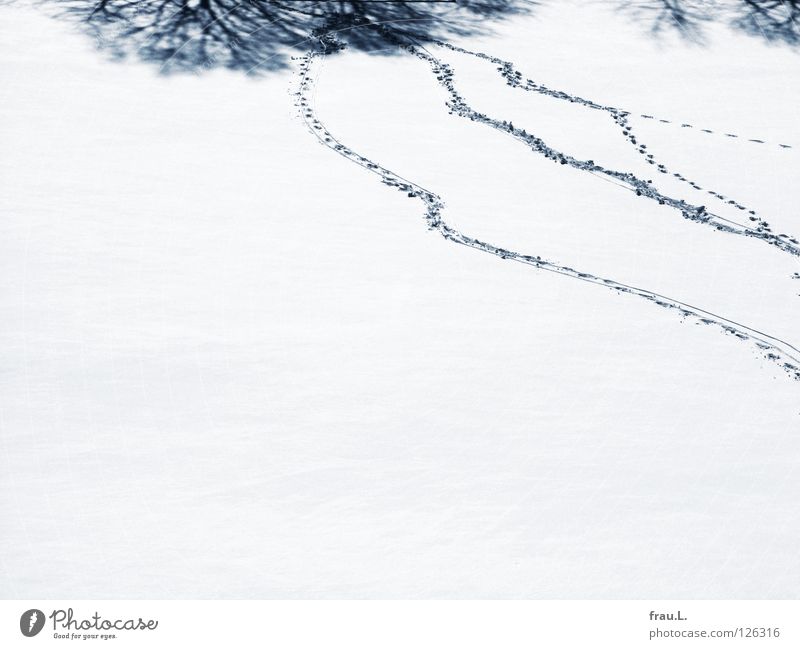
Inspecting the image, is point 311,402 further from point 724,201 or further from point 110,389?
point 724,201

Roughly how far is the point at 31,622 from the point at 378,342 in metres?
1.57

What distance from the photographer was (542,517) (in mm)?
3207

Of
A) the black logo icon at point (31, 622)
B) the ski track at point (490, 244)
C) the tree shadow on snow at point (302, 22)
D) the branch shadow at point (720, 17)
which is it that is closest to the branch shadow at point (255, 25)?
the tree shadow on snow at point (302, 22)

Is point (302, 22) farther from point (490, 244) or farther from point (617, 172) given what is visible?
point (490, 244)

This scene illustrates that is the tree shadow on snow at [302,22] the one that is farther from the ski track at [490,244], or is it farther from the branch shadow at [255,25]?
the ski track at [490,244]

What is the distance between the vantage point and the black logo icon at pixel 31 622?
2920mm

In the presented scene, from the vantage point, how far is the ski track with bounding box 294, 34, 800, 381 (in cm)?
400

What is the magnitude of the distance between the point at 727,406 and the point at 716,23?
3.52 m

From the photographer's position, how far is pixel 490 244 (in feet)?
14.6

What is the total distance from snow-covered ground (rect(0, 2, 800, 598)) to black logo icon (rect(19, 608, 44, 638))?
0.07m

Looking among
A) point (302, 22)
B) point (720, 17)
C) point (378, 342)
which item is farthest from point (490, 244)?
Result: point (720, 17)

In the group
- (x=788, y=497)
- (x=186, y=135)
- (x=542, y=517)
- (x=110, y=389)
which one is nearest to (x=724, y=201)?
(x=788, y=497)

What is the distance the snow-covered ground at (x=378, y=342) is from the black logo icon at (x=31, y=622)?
7cm

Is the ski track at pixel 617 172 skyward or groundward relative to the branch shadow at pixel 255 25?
groundward
